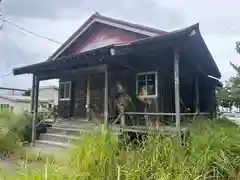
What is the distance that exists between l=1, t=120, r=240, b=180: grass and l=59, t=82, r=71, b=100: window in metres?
9.07

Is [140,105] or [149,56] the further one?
[140,105]

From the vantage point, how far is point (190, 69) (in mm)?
12141

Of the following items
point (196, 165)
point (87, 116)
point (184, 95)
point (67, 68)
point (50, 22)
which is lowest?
point (196, 165)

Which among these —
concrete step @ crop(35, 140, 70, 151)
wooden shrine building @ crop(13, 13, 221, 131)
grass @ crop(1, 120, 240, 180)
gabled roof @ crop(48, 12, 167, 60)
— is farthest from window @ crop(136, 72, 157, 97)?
grass @ crop(1, 120, 240, 180)

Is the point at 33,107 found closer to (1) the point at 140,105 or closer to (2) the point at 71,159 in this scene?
(1) the point at 140,105

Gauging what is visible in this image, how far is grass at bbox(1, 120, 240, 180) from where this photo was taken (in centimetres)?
438

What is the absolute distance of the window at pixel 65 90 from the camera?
14.0 meters

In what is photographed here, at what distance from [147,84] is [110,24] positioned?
4.14m

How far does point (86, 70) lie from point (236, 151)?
639cm

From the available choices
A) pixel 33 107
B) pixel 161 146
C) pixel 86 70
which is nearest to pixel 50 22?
pixel 33 107

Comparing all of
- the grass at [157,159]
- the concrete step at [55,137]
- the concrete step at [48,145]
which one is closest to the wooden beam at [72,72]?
the concrete step at [55,137]

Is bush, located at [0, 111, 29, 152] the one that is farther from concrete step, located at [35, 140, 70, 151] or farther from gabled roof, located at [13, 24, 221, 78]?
gabled roof, located at [13, 24, 221, 78]

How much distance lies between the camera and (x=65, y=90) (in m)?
14.2

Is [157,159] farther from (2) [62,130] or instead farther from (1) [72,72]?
(2) [62,130]
